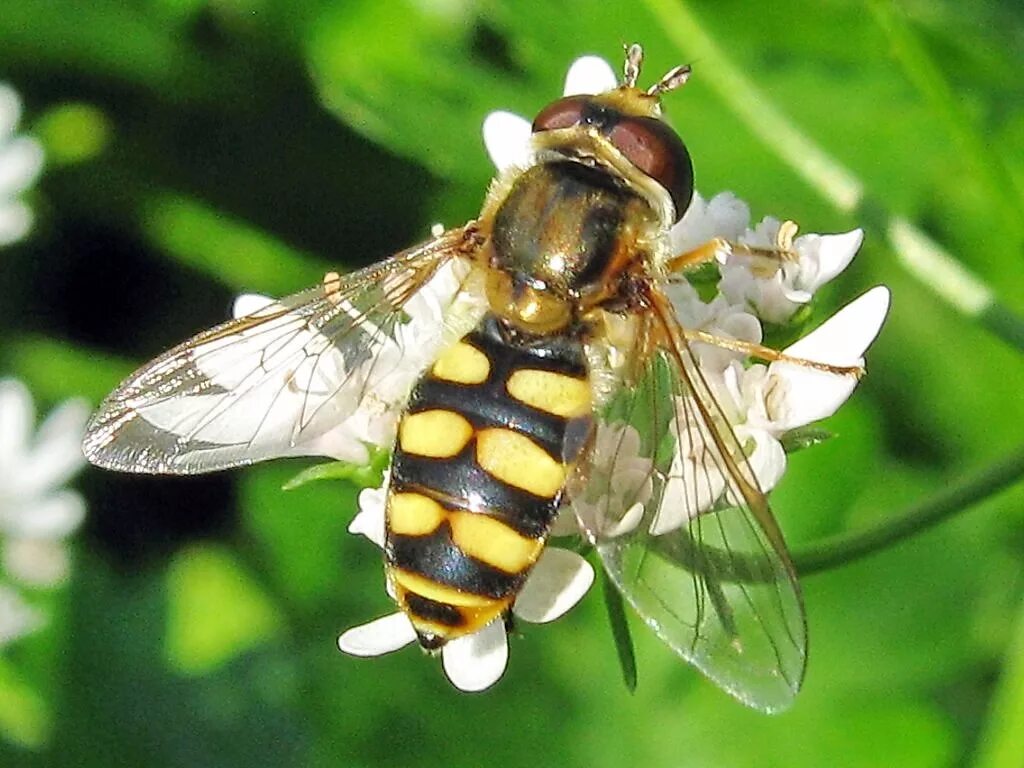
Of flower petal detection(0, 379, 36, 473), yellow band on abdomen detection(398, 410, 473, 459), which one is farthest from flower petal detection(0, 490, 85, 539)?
yellow band on abdomen detection(398, 410, 473, 459)

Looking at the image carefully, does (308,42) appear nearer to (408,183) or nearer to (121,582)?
(408,183)

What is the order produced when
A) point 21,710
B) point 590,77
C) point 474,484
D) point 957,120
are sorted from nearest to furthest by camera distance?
point 474,484
point 590,77
point 957,120
point 21,710

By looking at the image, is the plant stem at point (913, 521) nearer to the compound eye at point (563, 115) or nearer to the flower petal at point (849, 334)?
the flower petal at point (849, 334)

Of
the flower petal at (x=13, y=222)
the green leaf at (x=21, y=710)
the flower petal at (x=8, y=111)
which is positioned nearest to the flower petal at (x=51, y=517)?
the green leaf at (x=21, y=710)

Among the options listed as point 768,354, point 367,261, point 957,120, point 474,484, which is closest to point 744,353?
point 768,354

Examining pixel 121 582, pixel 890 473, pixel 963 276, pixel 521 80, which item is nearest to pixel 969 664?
pixel 890 473

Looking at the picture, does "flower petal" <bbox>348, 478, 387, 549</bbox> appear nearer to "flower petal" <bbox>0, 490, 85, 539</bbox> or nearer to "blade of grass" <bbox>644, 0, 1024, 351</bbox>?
"blade of grass" <bbox>644, 0, 1024, 351</bbox>

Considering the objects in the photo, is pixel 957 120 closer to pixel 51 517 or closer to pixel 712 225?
pixel 712 225
